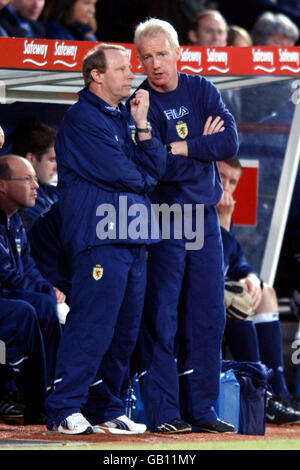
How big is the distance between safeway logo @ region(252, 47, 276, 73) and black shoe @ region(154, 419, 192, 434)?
2.90m

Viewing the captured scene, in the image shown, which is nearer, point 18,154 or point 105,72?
point 105,72

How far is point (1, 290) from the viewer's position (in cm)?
648

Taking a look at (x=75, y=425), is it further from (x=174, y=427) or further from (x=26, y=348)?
(x=26, y=348)

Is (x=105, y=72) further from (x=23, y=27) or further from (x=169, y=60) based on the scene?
(x=23, y=27)

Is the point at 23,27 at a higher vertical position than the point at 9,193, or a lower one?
higher

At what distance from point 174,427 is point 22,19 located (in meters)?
3.75

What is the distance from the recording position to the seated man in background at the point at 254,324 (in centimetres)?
723

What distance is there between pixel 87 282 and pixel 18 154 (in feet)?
6.64

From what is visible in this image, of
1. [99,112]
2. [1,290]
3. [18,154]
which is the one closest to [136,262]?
[99,112]

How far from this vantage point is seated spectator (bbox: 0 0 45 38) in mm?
8008

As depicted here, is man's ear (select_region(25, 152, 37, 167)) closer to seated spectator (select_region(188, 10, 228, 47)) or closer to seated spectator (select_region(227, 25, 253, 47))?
seated spectator (select_region(188, 10, 228, 47))

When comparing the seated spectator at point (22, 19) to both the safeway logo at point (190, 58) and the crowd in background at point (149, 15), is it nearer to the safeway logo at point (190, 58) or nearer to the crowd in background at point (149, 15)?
the crowd in background at point (149, 15)

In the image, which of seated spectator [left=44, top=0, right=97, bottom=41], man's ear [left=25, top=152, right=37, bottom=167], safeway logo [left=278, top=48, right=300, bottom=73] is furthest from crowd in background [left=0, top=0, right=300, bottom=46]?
safeway logo [left=278, top=48, right=300, bottom=73]

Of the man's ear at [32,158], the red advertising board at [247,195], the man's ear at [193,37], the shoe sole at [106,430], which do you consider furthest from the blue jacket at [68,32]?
the shoe sole at [106,430]
